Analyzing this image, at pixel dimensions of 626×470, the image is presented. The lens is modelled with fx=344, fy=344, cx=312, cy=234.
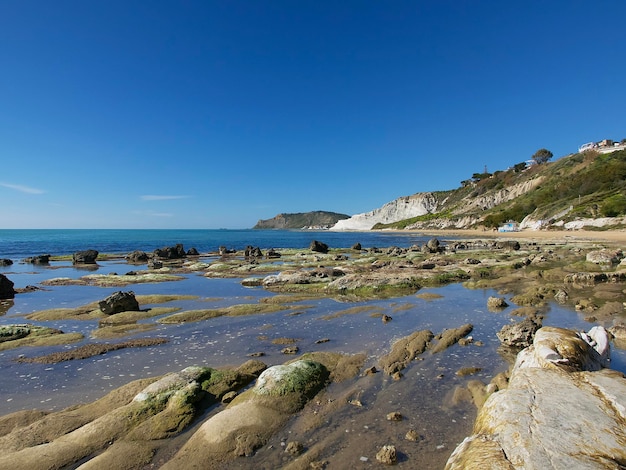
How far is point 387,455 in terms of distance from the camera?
7012mm

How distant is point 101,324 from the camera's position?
62.6 ft

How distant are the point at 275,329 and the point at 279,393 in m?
7.67

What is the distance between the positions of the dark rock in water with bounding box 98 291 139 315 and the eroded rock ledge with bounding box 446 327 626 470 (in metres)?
20.7

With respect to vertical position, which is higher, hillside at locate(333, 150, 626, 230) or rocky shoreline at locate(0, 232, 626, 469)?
hillside at locate(333, 150, 626, 230)

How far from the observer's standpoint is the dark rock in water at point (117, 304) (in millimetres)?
20766

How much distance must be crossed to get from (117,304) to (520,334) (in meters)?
21.3

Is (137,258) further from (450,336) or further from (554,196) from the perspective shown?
(554,196)

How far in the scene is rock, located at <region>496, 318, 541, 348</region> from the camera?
1291 centimetres

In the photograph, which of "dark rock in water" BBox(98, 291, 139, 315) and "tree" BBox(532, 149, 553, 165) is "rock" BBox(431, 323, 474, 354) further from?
"tree" BBox(532, 149, 553, 165)

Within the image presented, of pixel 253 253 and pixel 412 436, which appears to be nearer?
pixel 412 436

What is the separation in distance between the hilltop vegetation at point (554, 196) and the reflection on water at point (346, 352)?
270ft

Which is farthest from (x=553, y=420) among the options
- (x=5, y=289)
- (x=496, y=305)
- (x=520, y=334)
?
(x=5, y=289)

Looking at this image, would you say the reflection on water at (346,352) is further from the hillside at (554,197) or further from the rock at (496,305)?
the hillside at (554,197)

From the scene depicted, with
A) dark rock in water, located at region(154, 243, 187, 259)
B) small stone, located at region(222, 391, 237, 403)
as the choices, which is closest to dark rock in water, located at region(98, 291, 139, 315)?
small stone, located at region(222, 391, 237, 403)
